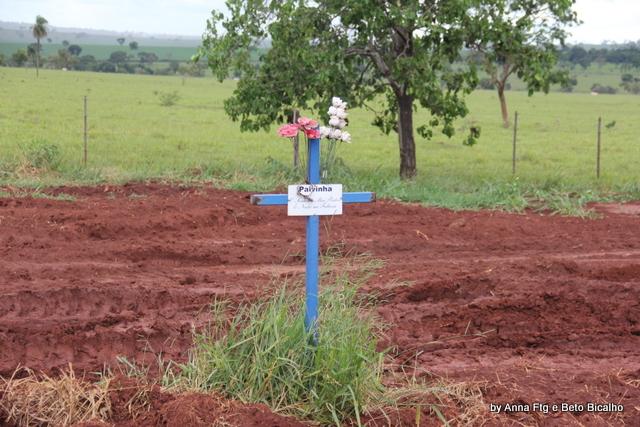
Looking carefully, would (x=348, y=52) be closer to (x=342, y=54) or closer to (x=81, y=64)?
(x=342, y=54)

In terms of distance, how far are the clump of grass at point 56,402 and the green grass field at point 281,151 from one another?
9.12m

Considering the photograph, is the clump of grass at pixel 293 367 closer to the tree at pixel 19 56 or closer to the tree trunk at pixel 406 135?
the tree trunk at pixel 406 135

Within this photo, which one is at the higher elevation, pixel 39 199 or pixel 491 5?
pixel 491 5

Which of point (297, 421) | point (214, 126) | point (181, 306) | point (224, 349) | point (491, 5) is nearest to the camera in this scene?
point (297, 421)

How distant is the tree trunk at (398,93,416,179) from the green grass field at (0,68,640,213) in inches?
13.4

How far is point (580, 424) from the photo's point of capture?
515 cm

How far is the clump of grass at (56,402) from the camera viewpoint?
492 cm

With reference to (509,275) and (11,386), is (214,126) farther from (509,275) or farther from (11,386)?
(11,386)

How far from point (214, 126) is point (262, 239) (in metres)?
21.2

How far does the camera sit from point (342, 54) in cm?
Result: 1520

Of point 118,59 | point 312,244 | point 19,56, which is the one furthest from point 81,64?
point 312,244

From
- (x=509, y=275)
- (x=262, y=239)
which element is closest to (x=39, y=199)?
(x=262, y=239)

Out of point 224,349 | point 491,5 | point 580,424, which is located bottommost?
point 580,424

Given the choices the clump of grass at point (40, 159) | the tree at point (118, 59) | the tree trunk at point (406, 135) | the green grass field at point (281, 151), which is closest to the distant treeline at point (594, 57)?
the tree at point (118, 59)
